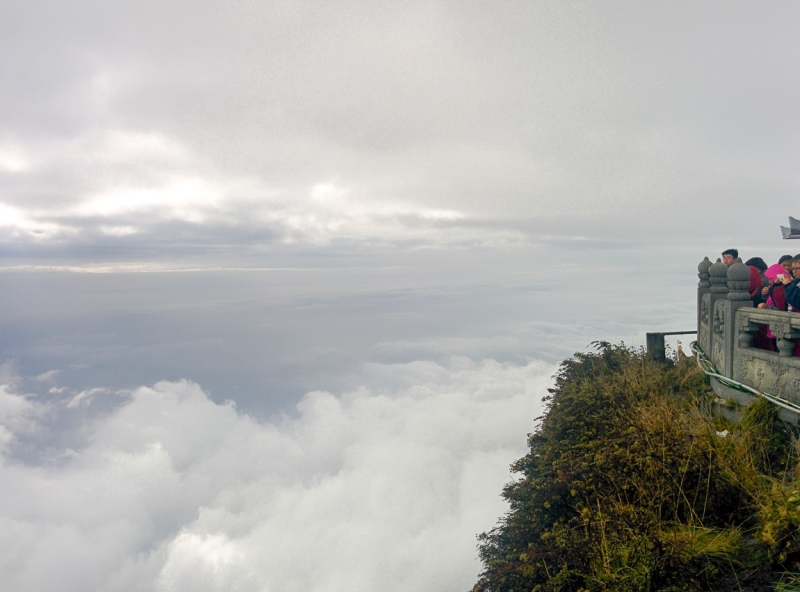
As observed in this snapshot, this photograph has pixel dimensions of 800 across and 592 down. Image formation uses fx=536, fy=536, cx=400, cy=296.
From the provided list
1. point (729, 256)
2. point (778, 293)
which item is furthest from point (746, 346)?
point (729, 256)

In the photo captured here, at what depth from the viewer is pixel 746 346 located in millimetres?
10930

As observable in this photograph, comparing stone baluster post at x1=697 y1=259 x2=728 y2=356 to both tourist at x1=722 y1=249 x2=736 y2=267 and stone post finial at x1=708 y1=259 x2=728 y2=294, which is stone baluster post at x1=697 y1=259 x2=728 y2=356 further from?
tourist at x1=722 y1=249 x2=736 y2=267

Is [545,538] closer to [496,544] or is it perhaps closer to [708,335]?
[496,544]

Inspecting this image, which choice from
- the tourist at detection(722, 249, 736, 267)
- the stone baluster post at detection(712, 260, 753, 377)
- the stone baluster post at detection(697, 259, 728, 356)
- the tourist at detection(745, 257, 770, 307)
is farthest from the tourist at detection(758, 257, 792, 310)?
the tourist at detection(722, 249, 736, 267)

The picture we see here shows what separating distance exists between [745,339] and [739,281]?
1.22 meters

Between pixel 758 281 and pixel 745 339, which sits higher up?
pixel 758 281

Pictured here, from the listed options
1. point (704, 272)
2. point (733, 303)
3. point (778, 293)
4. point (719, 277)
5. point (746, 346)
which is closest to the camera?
point (778, 293)

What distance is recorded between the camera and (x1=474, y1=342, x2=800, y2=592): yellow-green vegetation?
6102 millimetres

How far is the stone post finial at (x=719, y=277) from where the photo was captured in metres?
12.6

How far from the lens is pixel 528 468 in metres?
12.8

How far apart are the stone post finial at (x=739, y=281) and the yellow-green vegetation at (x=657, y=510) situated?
7.95 feet

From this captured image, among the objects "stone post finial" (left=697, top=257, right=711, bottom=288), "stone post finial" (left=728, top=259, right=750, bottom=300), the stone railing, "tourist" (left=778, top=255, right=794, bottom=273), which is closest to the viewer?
the stone railing

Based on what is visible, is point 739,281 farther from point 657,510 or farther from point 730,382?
point 657,510

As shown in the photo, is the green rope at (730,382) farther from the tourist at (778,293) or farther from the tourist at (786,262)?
the tourist at (786,262)
